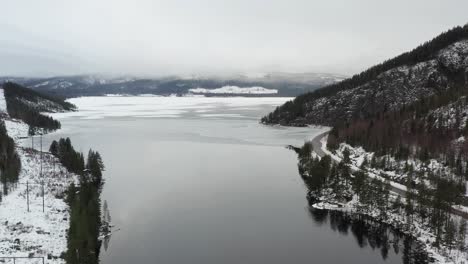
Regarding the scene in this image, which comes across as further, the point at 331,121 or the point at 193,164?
the point at 331,121

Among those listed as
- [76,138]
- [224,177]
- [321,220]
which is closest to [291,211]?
[321,220]

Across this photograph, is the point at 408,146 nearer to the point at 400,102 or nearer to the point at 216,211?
the point at 216,211

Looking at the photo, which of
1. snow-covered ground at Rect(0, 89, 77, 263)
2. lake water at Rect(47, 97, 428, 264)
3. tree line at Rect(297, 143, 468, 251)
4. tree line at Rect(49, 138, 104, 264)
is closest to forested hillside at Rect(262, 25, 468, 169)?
tree line at Rect(297, 143, 468, 251)

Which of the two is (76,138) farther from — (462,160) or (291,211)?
(462,160)

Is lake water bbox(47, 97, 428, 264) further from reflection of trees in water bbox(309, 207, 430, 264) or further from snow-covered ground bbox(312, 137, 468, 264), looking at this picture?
snow-covered ground bbox(312, 137, 468, 264)

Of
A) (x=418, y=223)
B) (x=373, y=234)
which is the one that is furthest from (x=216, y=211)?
(x=418, y=223)
